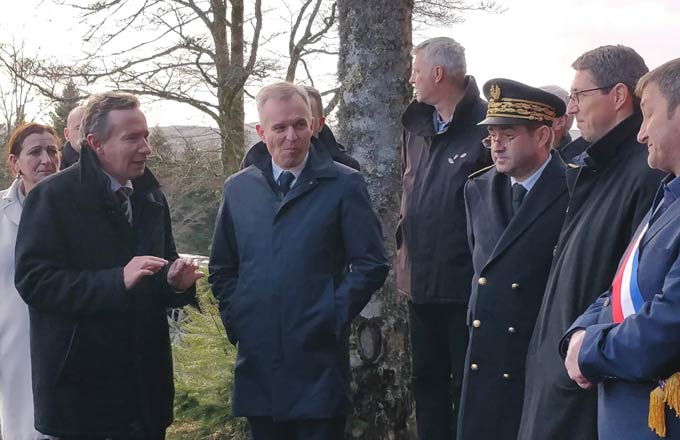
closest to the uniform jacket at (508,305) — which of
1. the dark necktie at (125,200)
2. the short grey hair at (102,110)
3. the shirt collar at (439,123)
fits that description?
the shirt collar at (439,123)

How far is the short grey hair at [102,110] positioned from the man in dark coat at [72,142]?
1044mm

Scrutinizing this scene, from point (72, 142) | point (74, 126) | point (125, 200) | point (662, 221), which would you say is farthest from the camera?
point (74, 126)

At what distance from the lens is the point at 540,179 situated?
3.89m

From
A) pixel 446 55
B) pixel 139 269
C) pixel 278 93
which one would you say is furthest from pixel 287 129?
pixel 446 55

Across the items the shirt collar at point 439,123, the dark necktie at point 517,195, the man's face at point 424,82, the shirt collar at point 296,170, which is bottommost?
the dark necktie at point 517,195

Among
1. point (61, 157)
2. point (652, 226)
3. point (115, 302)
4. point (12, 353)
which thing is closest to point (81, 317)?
point (115, 302)

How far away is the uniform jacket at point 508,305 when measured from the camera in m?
3.79

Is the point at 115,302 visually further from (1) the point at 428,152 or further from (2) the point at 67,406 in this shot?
(1) the point at 428,152

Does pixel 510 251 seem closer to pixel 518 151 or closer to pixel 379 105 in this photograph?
pixel 518 151

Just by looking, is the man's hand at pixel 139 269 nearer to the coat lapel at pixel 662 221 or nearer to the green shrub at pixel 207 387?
the coat lapel at pixel 662 221

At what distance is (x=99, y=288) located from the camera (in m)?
3.73

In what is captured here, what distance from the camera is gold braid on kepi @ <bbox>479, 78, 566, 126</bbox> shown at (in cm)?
397

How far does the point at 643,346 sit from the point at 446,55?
278cm

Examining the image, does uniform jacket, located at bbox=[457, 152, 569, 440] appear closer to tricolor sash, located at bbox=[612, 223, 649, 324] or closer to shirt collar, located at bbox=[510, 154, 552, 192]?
shirt collar, located at bbox=[510, 154, 552, 192]
